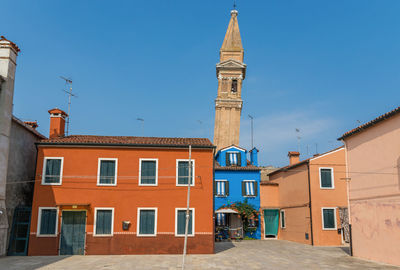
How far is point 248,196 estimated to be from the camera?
29.7 meters

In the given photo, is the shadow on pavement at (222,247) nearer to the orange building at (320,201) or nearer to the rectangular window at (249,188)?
the orange building at (320,201)

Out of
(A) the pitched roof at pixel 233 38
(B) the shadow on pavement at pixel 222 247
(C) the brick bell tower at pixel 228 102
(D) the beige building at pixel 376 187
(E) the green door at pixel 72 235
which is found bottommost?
(B) the shadow on pavement at pixel 222 247

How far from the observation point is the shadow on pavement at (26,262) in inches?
584

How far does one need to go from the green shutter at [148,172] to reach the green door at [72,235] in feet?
12.4

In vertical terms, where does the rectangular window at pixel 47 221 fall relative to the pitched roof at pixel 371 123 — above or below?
below

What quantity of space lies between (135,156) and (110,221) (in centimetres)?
377

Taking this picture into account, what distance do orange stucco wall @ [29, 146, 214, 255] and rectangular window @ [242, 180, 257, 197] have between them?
1025 cm

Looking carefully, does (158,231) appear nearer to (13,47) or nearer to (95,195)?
(95,195)

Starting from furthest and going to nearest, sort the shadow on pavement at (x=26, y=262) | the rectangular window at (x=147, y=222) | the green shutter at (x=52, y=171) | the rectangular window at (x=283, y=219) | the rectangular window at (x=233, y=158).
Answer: the rectangular window at (x=233, y=158), the rectangular window at (x=283, y=219), the green shutter at (x=52, y=171), the rectangular window at (x=147, y=222), the shadow on pavement at (x=26, y=262)

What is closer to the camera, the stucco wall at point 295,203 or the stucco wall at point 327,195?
the stucco wall at point 327,195

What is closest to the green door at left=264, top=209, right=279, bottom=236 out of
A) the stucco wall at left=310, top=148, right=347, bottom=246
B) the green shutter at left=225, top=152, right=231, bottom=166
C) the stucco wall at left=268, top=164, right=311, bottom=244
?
the stucco wall at left=268, top=164, right=311, bottom=244

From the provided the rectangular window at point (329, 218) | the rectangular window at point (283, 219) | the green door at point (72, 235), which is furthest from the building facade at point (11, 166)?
the rectangular window at point (283, 219)

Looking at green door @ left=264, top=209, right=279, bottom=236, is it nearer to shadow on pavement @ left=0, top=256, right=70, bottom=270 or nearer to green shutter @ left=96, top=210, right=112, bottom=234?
green shutter @ left=96, top=210, right=112, bottom=234

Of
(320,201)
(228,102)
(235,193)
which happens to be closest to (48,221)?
(235,193)
